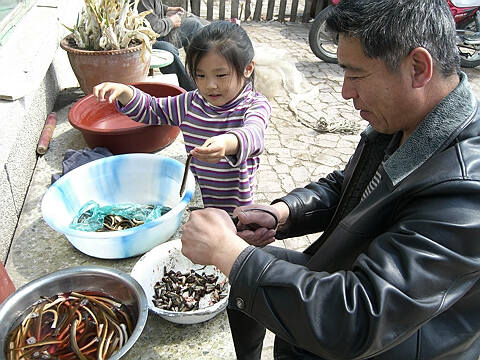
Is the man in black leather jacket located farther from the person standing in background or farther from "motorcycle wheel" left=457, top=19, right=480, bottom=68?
"motorcycle wheel" left=457, top=19, right=480, bottom=68

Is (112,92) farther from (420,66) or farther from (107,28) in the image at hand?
(420,66)

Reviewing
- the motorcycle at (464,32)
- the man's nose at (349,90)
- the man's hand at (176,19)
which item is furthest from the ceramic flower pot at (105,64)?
the motorcycle at (464,32)

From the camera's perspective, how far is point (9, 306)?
152cm

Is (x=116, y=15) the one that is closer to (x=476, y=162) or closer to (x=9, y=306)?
(x=9, y=306)

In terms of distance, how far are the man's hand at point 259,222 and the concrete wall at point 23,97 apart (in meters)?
1.22

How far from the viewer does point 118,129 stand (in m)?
2.65

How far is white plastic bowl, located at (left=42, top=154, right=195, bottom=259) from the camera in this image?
1876 millimetres

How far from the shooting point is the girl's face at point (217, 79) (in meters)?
2.24

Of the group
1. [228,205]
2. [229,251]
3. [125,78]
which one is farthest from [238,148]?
[125,78]

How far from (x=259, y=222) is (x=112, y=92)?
118 cm

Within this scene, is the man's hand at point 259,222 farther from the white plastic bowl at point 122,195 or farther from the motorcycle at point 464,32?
the motorcycle at point 464,32

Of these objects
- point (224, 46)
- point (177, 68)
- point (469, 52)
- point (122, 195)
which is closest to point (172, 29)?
point (177, 68)

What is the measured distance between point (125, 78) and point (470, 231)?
287 centimetres

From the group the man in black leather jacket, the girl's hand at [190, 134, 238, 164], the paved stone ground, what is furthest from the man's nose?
the paved stone ground
